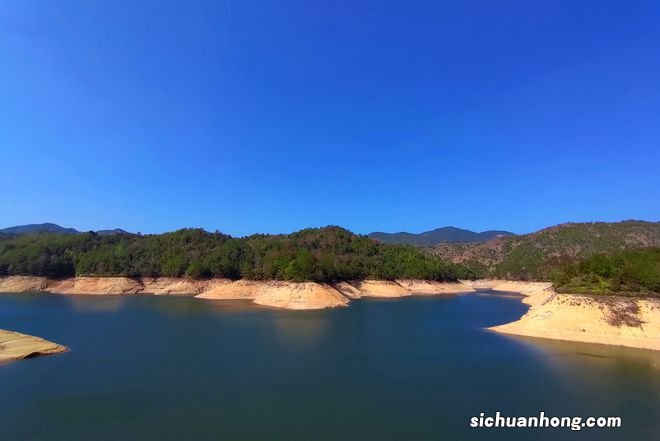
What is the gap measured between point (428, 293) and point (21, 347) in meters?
68.3

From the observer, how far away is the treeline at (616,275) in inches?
1217

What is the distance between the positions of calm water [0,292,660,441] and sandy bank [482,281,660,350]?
164 centimetres

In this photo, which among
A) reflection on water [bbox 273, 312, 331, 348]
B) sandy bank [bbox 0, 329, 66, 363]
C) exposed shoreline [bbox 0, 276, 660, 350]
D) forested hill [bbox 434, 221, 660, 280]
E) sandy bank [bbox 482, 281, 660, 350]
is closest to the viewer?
sandy bank [bbox 0, 329, 66, 363]

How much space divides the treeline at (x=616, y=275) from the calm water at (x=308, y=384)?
6.25 m

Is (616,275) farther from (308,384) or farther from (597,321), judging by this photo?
(308,384)

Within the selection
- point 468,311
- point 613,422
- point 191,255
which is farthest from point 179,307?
point 613,422

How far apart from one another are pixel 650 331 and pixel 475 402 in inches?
782

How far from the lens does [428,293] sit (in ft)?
261

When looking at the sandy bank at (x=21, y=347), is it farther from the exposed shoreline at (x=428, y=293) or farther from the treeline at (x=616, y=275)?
the treeline at (x=616, y=275)

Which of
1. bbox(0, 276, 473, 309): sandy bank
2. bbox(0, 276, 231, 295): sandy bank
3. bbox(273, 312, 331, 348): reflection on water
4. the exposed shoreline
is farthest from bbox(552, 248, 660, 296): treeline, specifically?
bbox(0, 276, 231, 295): sandy bank

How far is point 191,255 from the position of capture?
3231 inches

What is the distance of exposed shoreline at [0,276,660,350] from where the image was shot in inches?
1144

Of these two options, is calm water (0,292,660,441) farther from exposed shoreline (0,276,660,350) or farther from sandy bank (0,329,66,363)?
exposed shoreline (0,276,660,350)

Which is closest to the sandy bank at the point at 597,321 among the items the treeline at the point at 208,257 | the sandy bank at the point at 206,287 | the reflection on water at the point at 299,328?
the reflection on water at the point at 299,328
